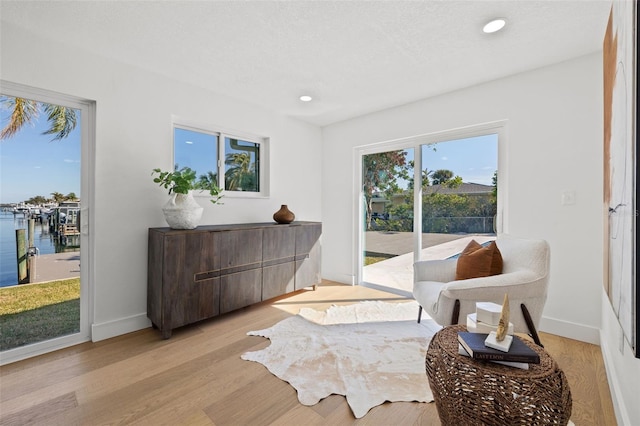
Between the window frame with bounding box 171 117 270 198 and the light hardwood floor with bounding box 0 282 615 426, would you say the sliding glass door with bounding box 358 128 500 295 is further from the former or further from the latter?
the window frame with bounding box 171 117 270 198

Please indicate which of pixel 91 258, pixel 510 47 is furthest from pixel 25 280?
pixel 510 47

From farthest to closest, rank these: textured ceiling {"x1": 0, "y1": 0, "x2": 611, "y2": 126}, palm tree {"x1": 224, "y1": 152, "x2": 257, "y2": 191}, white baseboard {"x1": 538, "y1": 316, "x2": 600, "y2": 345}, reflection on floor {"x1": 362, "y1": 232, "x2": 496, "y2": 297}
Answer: palm tree {"x1": 224, "y1": 152, "x2": 257, "y2": 191}, reflection on floor {"x1": 362, "y1": 232, "x2": 496, "y2": 297}, white baseboard {"x1": 538, "y1": 316, "x2": 600, "y2": 345}, textured ceiling {"x1": 0, "y1": 0, "x2": 611, "y2": 126}

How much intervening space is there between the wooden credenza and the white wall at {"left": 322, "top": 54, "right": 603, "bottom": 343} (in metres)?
2.31

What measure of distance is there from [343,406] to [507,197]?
243cm

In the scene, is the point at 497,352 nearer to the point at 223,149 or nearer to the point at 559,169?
the point at 559,169

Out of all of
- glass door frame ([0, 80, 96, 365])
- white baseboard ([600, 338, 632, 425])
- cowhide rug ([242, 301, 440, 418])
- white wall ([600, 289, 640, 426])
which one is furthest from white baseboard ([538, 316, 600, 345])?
glass door frame ([0, 80, 96, 365])

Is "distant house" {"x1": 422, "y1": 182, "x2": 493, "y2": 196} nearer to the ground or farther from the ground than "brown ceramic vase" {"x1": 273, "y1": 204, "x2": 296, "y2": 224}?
farther from the ground

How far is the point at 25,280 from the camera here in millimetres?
2201

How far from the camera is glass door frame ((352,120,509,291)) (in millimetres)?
2881

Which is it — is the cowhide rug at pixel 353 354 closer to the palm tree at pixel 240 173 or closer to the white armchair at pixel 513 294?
the white armchair at pixel 513 294

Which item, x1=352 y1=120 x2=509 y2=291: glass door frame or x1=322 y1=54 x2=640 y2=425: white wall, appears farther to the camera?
x1=352 y1=120 x2=509 y2=291: glass door frame

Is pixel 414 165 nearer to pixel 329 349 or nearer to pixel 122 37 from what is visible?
pixel 329 349

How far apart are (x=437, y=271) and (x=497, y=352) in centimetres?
149

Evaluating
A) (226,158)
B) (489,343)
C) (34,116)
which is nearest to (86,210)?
(34,116)
